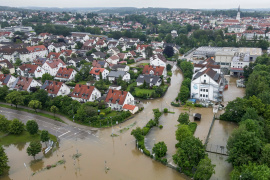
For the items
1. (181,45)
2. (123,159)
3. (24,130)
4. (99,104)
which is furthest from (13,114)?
(181,45)

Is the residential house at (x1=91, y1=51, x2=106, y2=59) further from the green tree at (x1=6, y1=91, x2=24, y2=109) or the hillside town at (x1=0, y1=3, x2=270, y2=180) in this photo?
the green tree at (x1=6, y1=91, x2=24, y2=109)

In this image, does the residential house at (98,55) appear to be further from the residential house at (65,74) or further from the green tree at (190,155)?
the green tree at (190,155)

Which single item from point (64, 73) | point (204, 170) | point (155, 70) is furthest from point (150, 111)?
point (64, 73)

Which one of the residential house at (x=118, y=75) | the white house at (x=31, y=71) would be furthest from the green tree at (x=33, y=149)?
the white house at (x=31, y=71)

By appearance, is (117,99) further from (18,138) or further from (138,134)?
(18,138)

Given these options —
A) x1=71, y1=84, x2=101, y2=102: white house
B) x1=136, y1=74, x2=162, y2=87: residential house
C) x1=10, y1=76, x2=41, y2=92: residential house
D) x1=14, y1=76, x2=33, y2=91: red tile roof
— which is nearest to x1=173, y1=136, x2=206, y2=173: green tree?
x1=71, y1=84, x2=101, y2=102: white house
